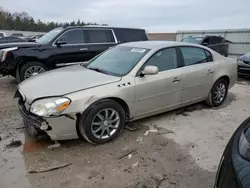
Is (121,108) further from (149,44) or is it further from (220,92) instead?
(220,92)

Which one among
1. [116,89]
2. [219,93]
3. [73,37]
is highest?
[73,37]

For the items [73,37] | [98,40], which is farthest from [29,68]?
[98,40]

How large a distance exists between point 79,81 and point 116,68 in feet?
2.46

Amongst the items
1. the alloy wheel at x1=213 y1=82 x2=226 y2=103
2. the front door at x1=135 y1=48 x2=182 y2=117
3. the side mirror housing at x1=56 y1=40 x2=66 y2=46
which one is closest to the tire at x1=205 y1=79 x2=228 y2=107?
the alloy wheel at x1=213 y1=82 x2=226 y2=103

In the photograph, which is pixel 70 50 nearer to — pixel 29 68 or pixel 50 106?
pixel 29 68

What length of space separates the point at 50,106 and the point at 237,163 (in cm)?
A: 234

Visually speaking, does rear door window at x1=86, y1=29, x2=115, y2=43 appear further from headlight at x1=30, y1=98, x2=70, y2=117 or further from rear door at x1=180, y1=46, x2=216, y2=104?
headlight at x1=30, y1=98, x2=70, y2=117

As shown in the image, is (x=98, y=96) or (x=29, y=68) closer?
(x=98, y=96)

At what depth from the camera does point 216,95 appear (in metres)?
5.37

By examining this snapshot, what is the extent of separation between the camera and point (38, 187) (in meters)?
2.69

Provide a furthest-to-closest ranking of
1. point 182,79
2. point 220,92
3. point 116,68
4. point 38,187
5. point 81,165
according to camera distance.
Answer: point 220,92 → point 182,79 → point 116,68 → point 81,165 → point 38,187

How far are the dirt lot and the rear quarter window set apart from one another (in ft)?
13.4

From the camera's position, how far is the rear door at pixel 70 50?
22.6ft

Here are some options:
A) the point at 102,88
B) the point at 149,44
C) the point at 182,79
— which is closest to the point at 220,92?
the point at 182,79
